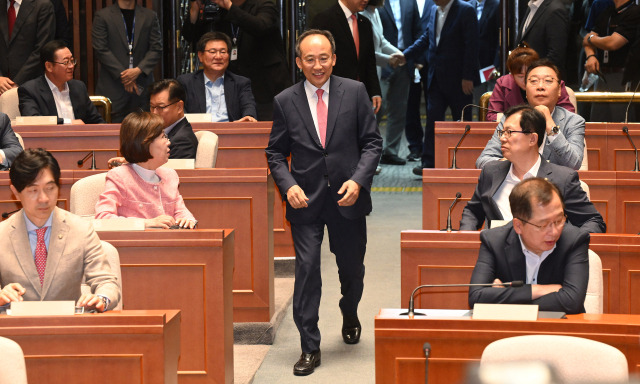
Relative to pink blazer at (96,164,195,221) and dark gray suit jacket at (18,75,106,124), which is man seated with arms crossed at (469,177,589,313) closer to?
pink blazer at (96,164,195,221)

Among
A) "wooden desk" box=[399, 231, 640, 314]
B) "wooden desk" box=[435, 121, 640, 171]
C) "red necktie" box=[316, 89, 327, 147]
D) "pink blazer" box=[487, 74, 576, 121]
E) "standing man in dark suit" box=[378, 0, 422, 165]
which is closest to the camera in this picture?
"wooden desk" box=[399, 231, 640, 314]

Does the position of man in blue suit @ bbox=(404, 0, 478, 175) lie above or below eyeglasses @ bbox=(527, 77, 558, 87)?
above

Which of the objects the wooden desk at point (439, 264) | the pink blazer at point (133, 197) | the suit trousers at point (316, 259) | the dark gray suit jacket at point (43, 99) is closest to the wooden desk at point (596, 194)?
the suit trousers at point (316, 259)

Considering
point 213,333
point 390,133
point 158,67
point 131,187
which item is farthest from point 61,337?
point 390,133

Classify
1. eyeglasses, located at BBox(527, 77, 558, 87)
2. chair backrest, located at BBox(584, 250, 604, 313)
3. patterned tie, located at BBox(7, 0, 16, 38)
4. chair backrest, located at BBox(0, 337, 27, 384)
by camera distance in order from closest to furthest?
chair backrest, located at BBox(0, 337, 27, 384), chair backrest, located at BBox(584, 250, 604, 313), eyeglasses, located at BBox(527, 77, 558, 87), patterned tie, located at BBox(7, 0, 16, 38)

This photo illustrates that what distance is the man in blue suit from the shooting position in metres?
7.30

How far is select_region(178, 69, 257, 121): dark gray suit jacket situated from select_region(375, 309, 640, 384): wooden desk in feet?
11.1

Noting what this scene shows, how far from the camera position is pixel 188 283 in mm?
3141

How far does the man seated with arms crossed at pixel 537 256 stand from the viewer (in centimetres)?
246

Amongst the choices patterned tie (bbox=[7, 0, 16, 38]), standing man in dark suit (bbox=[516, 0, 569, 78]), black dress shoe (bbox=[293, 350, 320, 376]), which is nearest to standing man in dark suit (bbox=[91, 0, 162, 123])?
patterned tie (bbox=[7, 0, 16, 38])

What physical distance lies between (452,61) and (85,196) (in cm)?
455

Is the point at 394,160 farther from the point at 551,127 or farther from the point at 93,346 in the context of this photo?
the point at 93,346

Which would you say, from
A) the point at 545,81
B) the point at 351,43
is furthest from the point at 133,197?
the point at 351,43

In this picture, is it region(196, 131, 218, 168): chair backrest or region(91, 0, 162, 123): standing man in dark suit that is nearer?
region(196, 131, 218, 168): chair backrest
